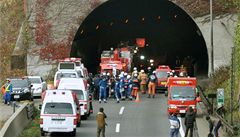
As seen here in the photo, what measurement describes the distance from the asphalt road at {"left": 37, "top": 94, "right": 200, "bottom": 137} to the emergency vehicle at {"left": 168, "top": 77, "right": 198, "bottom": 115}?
72cm

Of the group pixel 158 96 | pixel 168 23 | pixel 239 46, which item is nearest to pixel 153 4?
pixel 168 23

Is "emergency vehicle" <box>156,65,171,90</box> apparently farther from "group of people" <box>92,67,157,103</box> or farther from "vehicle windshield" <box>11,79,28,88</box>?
"vehicle windshield" <box>11,79,28,88</box>

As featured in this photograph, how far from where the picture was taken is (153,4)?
217 ft

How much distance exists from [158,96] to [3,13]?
26767mm

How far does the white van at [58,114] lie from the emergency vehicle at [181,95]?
8.38 m

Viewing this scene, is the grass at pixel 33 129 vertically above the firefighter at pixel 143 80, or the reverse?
the firefighter at pixel 143 80

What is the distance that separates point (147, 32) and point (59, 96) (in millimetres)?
51814

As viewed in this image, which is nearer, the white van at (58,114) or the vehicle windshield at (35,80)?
the white van at (58,114)

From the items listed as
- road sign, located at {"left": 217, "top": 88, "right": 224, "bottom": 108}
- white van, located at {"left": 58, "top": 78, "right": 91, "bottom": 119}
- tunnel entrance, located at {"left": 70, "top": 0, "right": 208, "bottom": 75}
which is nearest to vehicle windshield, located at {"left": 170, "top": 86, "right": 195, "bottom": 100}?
road sign, located at {"left": 217, "top": 88, "right": 224, "bottom": 108}

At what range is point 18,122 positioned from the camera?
96.5 feet

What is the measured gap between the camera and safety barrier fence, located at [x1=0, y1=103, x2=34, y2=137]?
2531cm

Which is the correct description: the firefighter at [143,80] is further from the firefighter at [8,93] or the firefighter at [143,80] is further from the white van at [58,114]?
the white van at [58,114]

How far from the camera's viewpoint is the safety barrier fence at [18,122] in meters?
25.3

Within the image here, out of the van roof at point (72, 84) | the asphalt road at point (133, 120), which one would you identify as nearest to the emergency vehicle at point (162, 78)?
the asphalt road at point (133, 120)
